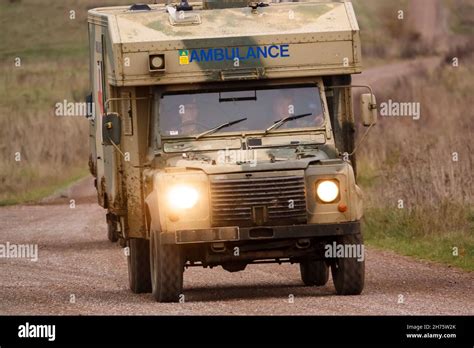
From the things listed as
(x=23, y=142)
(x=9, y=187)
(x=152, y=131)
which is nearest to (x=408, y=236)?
(x=152, y=131)

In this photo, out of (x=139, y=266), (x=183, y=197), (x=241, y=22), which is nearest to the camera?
(x=183, y=197)

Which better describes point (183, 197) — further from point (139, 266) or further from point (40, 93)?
point (40, 93)

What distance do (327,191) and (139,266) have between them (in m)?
3.03

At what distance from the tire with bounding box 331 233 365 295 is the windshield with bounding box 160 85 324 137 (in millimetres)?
1517

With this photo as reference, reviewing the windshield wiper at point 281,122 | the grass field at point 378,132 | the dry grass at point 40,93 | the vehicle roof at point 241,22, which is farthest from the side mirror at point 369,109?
the dry grass at point 40,93

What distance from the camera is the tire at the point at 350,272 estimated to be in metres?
16.4

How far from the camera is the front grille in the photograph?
16.1 meters

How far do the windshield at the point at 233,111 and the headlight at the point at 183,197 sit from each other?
1.31 meters

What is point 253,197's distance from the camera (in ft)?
52.8

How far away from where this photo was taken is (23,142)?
44500 mm

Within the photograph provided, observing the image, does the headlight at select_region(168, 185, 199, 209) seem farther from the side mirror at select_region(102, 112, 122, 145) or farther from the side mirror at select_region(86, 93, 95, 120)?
the side mirror at select_region(86, 93, 95, 120)

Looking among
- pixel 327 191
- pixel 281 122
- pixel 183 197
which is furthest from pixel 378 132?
pixel 183 197

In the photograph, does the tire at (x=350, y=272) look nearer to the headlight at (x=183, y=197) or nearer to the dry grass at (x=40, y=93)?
the headlight at (x=183, y=197)

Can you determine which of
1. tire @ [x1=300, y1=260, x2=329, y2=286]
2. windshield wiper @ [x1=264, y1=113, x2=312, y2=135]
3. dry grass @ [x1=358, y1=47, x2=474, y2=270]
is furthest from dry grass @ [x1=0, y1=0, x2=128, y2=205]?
windshield wiper @ [x1=264, y1=113, x2=312, y2=135]
